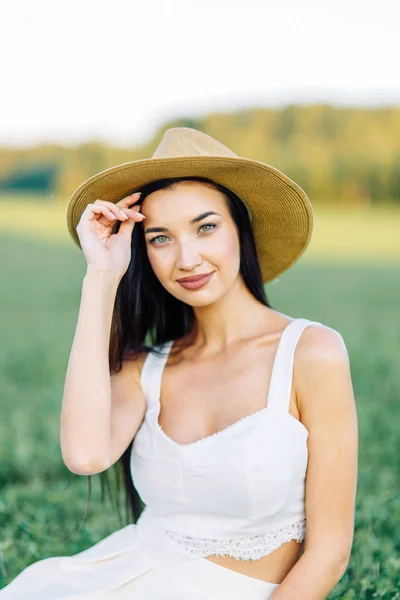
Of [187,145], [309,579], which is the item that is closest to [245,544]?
[309,579]

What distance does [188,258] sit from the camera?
2.59 m

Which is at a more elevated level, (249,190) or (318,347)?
(249,190)

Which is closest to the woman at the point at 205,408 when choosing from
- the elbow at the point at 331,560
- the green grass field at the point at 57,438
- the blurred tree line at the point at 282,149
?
the elbow at the point at 331,560

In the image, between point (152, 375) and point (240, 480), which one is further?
point (152, 375)

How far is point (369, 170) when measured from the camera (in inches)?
1698

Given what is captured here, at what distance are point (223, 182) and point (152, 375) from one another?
72 cm

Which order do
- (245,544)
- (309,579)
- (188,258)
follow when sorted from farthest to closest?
1. (188,258)
2. (245,544)
3. (309,579)

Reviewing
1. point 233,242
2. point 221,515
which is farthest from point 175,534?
point 233,242

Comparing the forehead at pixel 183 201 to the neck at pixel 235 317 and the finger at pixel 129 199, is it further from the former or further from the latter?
the neck at pixel 235 317

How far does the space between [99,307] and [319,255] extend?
20.6 metres

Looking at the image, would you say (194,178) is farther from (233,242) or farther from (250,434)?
(250,434)

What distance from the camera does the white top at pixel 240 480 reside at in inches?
94.3

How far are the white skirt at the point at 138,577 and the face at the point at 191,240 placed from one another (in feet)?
2.67

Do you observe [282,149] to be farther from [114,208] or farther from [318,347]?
[318,347]
